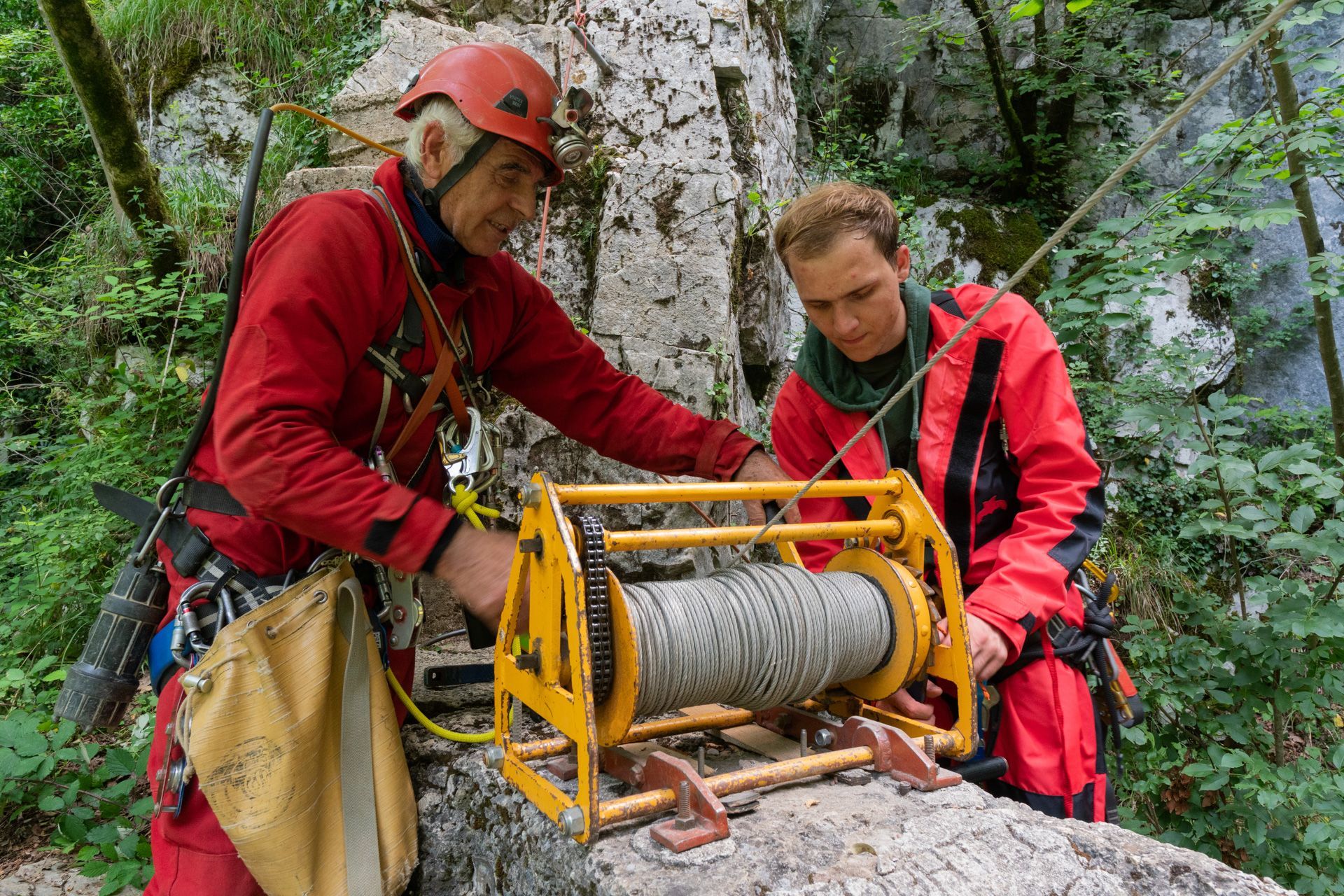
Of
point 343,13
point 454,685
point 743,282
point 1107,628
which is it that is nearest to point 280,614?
point 454,685

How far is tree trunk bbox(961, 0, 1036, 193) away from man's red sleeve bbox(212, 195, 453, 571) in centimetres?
862

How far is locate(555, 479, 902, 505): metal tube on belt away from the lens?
178 cm

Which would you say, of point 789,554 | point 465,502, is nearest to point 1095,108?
point 789,554

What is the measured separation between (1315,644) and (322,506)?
380cm

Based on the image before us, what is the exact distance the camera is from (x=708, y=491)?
73.9 inches

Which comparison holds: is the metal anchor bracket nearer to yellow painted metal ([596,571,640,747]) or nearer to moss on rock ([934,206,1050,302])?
yellow painted metal ([596,571,640,747])

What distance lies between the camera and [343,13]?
21.7 ft

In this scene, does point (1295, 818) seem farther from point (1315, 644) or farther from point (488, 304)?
point (488, 304)

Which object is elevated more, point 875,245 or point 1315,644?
point 875,245

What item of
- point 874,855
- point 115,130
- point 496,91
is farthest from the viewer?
point 115,130

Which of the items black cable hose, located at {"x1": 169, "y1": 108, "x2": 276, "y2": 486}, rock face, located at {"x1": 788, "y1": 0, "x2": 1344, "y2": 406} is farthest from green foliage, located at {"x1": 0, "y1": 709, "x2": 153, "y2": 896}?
rock face, located at {"x1": 788, "y1": 0, "x2": 1344, "y2": 406}

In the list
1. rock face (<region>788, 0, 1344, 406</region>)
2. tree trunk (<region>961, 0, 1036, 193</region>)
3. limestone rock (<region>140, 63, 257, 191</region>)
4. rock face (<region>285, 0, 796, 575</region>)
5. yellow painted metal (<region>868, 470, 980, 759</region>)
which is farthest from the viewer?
rock face (<region>788, 0, 1344, 406</region>)

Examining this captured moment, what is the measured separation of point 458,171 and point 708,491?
3.82 feet

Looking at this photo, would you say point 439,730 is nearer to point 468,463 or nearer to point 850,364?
point 468,463
